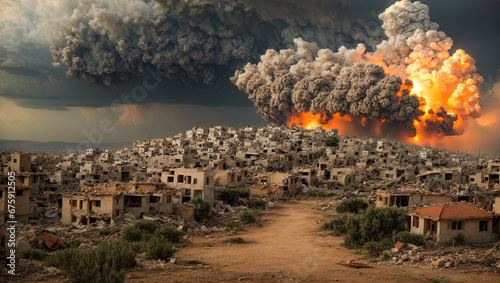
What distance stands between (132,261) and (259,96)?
7554 cm

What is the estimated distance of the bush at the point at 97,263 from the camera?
15.7 m

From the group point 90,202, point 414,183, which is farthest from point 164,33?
point 90,202

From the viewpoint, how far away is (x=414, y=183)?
46031 mm

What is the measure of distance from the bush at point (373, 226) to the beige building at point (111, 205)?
10.8m

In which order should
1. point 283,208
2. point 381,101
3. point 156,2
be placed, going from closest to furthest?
point 283,208 → point 381,101 → point 156,2

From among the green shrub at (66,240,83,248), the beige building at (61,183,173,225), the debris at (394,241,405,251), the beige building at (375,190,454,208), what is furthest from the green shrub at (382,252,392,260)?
the beige building at (61,183,173,225)

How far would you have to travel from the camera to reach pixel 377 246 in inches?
888

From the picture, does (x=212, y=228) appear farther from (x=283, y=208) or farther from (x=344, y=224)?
(x=283, y=208)

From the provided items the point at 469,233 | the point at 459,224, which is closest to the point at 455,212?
the point at 459,224

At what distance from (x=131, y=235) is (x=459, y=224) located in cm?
1465

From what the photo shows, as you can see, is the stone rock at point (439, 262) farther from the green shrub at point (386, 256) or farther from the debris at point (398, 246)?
the debris at point (398, 246)

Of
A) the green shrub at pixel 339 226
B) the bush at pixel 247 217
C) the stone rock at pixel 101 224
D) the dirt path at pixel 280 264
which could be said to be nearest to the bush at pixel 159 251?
the dirt path at pixel 280 264

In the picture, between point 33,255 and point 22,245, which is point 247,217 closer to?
point 22,245

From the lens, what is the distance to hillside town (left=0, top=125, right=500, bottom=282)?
25109 millimetres
